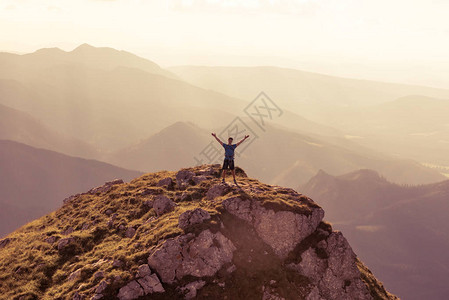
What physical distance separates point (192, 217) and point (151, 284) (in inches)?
230

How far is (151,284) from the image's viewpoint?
73.3ft

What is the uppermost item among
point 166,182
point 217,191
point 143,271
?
point 166,182

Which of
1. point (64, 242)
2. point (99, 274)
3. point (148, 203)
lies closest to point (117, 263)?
point (99, 274)

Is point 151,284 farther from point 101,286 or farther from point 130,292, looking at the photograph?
point 101,286

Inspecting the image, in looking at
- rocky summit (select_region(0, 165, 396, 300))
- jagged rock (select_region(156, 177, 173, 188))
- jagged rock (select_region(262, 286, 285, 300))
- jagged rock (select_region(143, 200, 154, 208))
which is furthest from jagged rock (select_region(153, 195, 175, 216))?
jagged rock (select_region(262, 286, 285, 300))

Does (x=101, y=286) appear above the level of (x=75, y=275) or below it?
below

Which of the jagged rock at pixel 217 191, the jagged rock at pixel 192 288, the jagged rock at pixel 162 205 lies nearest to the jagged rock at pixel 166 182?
the jagged rock at pixel 162 205

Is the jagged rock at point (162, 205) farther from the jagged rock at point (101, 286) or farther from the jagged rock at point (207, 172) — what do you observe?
the jagged rock at point (101, 286)

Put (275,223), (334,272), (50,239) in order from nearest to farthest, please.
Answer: (334,272) → (275,223) → (50,239)

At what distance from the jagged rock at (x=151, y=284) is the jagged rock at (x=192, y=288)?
1511 millimetres

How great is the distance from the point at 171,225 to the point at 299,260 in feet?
34.1

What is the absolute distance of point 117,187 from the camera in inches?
1532

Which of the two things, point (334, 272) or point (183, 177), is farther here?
point (183, 177)

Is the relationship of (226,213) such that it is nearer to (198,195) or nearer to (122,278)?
(198,195)
